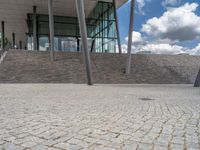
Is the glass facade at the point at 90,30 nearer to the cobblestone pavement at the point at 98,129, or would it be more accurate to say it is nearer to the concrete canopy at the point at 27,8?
the concrete canopy at the point at 27,8

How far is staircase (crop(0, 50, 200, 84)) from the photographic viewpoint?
63.4ft

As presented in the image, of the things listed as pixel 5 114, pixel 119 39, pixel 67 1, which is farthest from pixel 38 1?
pixel 5 114

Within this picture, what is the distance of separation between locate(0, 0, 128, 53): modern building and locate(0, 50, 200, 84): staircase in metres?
9.80

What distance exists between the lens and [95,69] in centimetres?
2186

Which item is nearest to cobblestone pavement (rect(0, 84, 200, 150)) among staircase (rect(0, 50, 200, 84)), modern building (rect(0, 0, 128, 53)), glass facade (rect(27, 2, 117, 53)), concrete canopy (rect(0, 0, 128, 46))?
staircase (rect(0, 50, 200, 84))

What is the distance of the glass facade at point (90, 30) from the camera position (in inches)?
1405

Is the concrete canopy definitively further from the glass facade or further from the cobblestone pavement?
the cobblestone pavement

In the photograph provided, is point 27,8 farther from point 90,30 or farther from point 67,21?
point 90,30

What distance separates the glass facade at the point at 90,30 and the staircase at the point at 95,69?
32.4 ft

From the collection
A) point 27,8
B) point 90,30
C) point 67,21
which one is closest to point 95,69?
point 27,8

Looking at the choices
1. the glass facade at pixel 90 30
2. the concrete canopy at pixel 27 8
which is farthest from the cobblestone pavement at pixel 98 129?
the glass facade at pixel 90 30

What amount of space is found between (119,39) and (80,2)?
57.8 feet

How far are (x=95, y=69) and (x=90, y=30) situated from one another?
17496 millimetres

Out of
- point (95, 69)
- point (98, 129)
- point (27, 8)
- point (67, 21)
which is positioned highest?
point (27, 8)
